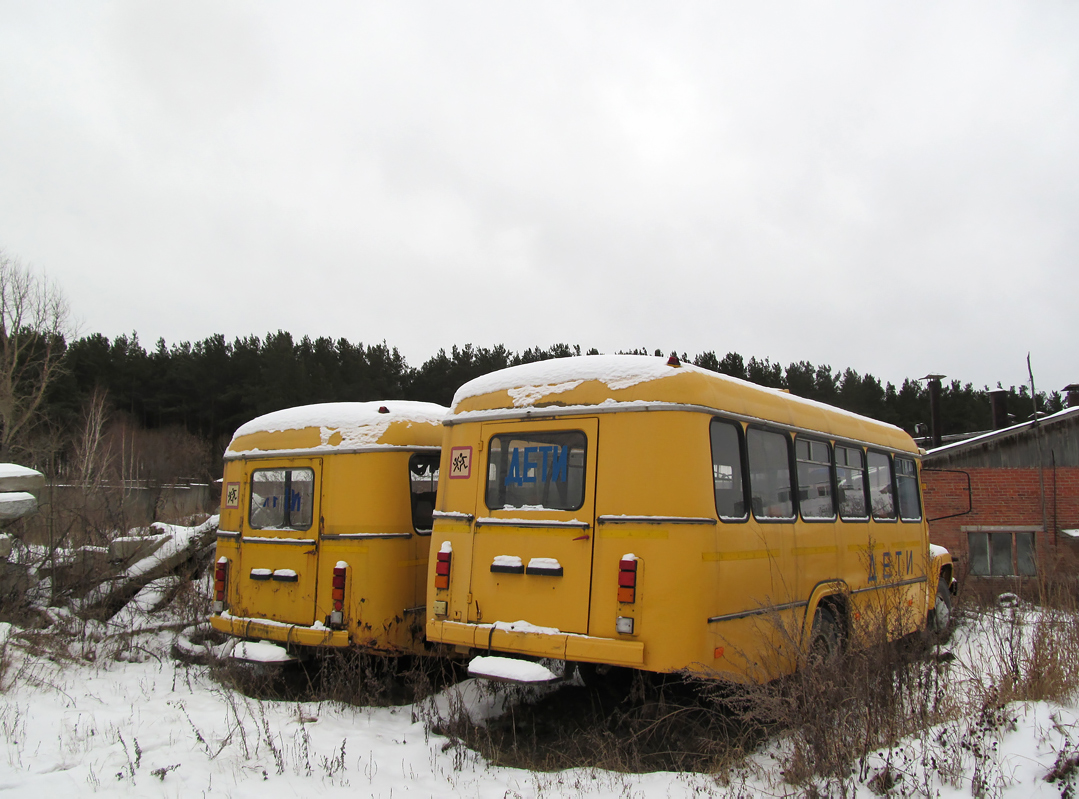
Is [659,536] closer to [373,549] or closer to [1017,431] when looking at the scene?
[373,549]

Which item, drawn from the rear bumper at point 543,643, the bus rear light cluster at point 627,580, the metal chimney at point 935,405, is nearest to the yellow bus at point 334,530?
the rear bumper at point 543,643

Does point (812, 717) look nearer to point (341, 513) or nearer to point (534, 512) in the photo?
point (534, 512)

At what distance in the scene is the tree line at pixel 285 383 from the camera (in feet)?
136

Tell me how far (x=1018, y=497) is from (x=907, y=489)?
13365mm

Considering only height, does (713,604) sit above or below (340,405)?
below

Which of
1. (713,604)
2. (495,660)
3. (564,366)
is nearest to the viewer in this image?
(713,604)

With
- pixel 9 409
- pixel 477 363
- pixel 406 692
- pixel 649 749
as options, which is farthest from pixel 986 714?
pixel 477 363

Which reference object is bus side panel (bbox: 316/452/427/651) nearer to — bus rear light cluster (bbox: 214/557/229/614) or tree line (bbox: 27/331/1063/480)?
bus rear light cluster (bbox: 214/557/229/614)

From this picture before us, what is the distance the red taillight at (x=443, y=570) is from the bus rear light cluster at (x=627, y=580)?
1.58 m

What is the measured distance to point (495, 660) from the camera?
548 cm

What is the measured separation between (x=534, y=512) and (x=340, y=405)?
3064 mm

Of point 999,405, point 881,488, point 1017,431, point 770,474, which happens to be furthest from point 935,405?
point 770,474

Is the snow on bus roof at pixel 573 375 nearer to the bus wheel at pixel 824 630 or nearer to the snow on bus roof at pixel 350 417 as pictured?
the snow on bus roof at pixel 350 417

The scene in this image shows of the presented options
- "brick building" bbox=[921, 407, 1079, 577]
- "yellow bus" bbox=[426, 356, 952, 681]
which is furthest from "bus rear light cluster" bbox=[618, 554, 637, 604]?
"brick building" bbox=[921, 407, 1079, 577]
